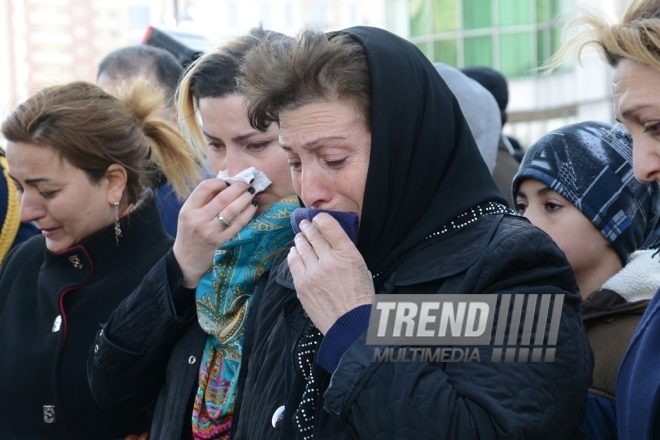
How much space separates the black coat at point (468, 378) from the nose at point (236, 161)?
80cm

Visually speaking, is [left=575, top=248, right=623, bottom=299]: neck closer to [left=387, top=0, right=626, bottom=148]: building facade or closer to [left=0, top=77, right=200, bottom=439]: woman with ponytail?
[left=0, top=77, right=200, bottom=439]: woman with ponytail

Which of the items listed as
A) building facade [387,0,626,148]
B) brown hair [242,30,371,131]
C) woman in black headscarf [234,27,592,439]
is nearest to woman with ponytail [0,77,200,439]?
woman in black headscarf [234,27,592,439]

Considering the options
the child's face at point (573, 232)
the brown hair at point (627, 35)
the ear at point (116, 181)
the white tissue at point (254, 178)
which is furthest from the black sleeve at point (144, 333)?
the brown hair at point (627, 35)

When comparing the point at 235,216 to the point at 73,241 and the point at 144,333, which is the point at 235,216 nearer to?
the point at 144,333

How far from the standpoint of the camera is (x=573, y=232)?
118 inches

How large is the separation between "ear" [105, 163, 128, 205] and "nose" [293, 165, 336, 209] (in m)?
1.53

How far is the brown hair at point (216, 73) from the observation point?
307 cm

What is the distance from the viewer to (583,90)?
83.2 feet

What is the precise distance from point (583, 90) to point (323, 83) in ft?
79.3

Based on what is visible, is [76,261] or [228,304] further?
[76,261]

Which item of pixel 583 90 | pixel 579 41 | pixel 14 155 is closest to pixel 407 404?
pixel 579 41

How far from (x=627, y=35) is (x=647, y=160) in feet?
0.99

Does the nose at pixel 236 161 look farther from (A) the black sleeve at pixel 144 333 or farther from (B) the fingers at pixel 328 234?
(B) the fingers at pixel 328 234

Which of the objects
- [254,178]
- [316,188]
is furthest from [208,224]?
[316,188]
